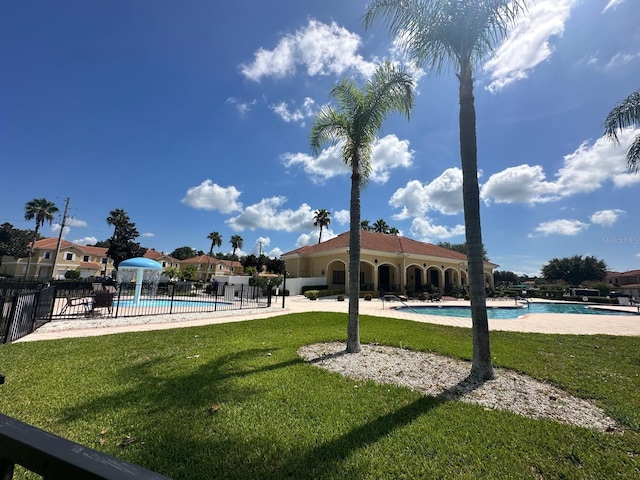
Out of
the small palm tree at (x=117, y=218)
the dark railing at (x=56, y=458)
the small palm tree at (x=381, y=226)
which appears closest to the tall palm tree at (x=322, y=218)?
the small palm tree at (x=381, y=226)

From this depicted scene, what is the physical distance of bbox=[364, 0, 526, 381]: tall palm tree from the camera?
5656 millimetres

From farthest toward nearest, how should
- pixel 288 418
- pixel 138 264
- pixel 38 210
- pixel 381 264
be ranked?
pixel 38 210
pixel 381 264
pixel 138 264
pixel 288 418

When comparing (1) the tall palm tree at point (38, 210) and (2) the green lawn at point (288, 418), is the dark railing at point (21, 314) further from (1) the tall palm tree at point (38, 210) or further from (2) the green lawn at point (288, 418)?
(1) the tall palm tree at point (38, 210)

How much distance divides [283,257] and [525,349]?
3114 cm

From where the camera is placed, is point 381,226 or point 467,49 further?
point 381,226

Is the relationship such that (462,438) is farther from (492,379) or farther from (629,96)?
(629,96)

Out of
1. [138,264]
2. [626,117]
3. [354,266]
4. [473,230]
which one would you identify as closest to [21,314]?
[354,266]

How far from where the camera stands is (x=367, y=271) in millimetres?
33156

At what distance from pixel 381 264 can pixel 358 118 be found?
80.7 feet

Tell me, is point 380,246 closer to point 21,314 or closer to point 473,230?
point 473,230

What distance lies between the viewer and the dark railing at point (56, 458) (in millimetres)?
881

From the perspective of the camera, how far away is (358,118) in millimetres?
7945

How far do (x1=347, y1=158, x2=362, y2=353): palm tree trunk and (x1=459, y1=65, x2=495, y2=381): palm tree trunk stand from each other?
8.31 feet

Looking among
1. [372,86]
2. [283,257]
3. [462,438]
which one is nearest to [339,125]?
[372,86]
